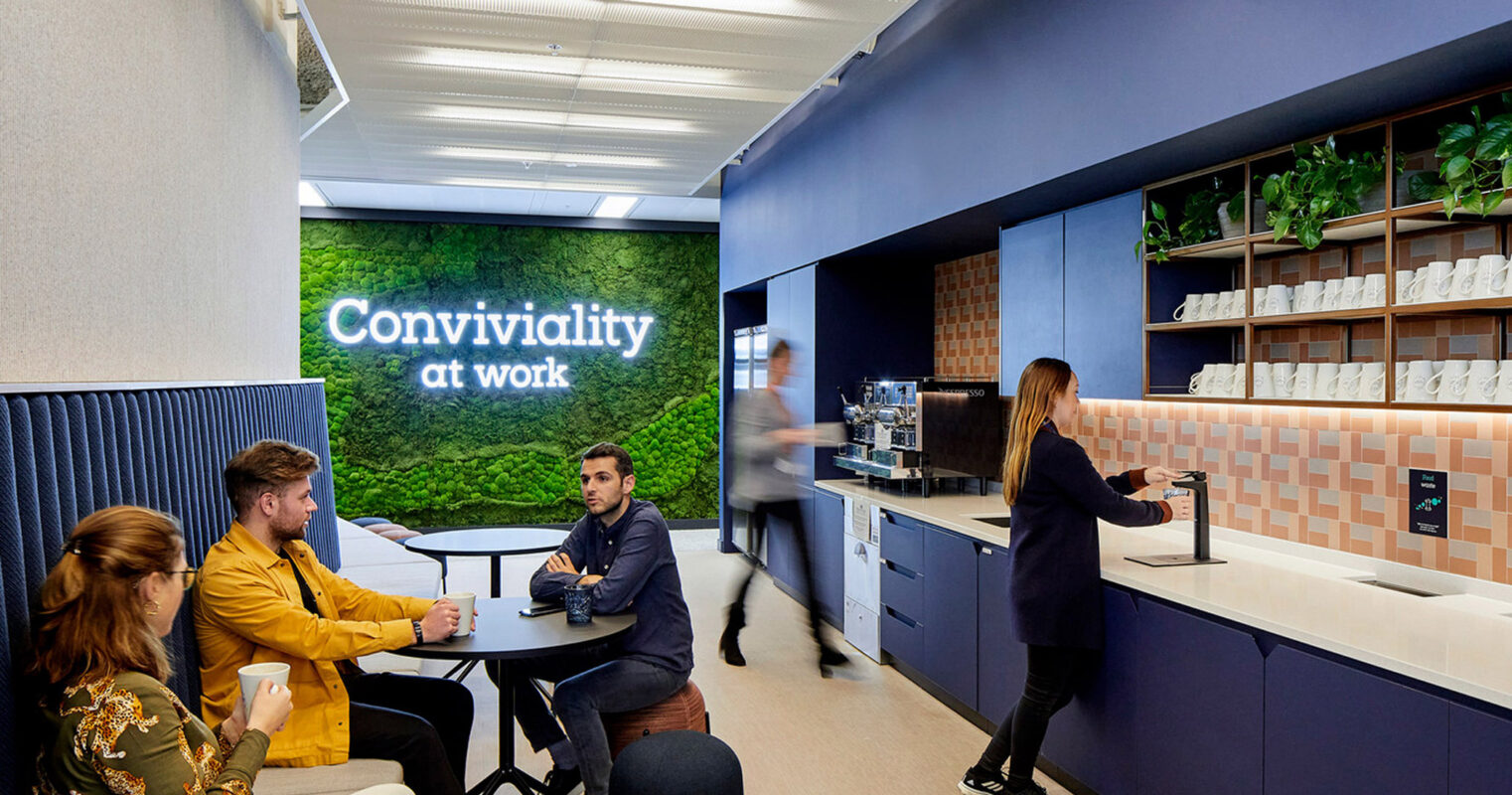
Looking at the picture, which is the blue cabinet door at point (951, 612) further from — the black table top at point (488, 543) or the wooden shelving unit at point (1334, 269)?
the black table top at point (488, 543)

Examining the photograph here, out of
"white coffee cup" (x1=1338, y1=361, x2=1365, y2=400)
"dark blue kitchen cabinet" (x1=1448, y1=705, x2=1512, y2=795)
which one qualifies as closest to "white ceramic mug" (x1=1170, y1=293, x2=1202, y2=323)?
"white coffee cup" (x1=1338, y1=361, x2=1365, y2=400)

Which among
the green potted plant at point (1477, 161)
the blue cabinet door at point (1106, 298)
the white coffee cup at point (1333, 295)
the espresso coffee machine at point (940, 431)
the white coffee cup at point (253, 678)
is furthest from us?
the espresso coffee machine at point (940, 431)

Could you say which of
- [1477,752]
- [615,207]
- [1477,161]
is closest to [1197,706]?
[1477,752]

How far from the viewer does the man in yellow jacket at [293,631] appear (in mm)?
2605

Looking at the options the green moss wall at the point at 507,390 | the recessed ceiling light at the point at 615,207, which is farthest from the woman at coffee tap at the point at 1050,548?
the green moss wall at the point at 507,390

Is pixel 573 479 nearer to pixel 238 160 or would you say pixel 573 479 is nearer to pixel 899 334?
pixel 899 334

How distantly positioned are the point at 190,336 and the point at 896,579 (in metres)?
3.46

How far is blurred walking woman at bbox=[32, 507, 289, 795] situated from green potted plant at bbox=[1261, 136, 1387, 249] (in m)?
3.24

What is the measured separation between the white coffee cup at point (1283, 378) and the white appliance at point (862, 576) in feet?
8.13

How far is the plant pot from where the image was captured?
3.57 metres

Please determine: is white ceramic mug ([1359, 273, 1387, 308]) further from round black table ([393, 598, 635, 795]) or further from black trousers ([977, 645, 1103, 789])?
round black table ([393, 598, 635, 795])

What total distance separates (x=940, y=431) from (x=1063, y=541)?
2.11 m

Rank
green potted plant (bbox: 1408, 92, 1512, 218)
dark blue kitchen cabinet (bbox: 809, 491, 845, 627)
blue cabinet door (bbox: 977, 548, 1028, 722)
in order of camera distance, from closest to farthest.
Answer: green potted plant (bbox: 1408, 92, 1512, 218)
blue cabinet door (bbox: 977, 548, 1028, 722)
dark blue kitchen cabinet (bbox: 809, 491, 845, 627)

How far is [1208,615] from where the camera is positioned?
10.0 feet
